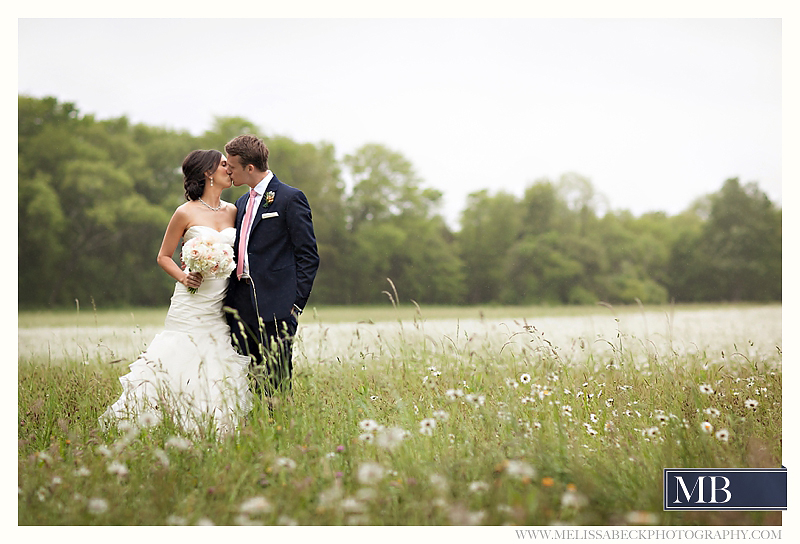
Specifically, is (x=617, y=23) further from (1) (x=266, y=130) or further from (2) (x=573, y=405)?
(1) (x=266, y=130)

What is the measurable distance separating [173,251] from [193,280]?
0.35 m

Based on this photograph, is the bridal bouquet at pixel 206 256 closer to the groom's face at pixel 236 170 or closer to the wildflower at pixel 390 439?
the groom's face at pixel 236 170

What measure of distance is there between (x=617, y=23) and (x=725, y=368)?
311 centimetres

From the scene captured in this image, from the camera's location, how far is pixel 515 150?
22.2 meters

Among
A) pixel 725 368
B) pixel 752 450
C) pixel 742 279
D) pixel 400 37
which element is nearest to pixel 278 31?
pixel 400 37

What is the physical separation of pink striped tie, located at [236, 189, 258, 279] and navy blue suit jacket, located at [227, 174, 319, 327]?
50mm

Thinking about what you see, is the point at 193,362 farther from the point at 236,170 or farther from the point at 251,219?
the point at 236,170

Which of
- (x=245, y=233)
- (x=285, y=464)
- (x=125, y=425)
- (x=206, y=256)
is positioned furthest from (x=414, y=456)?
(x=245, y=233)

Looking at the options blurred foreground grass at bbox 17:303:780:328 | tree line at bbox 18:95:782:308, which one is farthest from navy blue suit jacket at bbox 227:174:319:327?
tree line at bbox 18:95:782:308

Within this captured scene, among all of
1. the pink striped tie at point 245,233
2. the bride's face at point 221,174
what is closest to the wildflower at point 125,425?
the pink striped tie at point 245,233

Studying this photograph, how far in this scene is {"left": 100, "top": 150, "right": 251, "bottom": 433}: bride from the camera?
394cm

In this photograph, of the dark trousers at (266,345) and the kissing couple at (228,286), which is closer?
the dark trousers at (266,345)

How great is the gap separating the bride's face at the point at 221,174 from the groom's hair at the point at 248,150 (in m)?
0.17

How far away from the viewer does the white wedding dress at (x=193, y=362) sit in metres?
3.89
